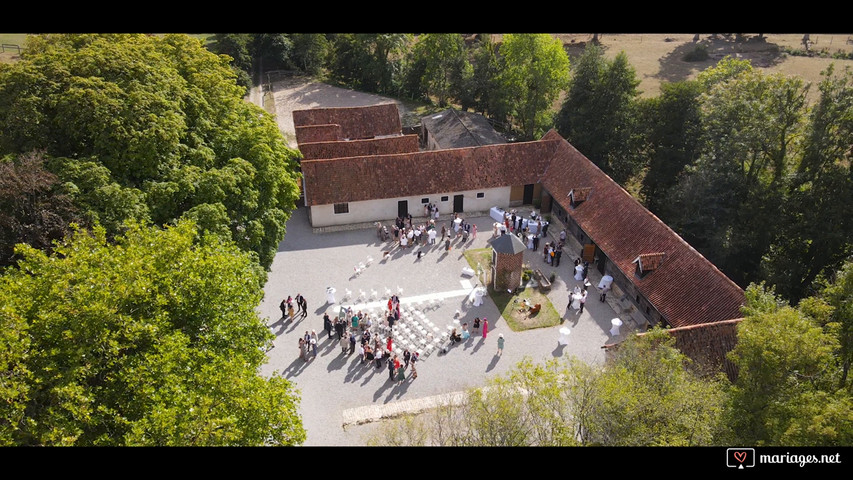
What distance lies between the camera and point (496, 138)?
147ft

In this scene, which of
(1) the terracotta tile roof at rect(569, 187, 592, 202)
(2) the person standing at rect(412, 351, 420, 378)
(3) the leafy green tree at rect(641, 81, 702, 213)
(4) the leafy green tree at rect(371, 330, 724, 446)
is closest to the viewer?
(4) the leafy green tree at rect(371, 330, 724, 446)

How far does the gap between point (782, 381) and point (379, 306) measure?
1859cm

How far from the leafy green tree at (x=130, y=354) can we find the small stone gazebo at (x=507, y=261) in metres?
15.3

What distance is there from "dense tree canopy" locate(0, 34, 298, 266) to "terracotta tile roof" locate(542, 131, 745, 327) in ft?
57.0

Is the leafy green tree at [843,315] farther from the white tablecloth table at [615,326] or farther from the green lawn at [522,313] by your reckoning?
the green lawn at [522,313]

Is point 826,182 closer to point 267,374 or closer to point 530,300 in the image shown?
point 530,300

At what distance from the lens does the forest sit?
48.6ft

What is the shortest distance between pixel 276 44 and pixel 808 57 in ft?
204

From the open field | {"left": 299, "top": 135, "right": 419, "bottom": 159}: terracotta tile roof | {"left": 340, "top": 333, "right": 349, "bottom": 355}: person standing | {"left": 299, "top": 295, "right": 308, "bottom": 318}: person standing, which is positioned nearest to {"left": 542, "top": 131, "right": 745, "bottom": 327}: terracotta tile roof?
{"left": 299, "top": 135, "right": 419, "bottom": 159}: terracotta tile roof

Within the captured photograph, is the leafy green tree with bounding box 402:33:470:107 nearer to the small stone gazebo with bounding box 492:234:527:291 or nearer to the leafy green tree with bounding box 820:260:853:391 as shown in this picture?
the small stone gazebo with bounding box 492:234:527:291

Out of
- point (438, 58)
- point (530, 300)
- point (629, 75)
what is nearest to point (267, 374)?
point (530, 300)

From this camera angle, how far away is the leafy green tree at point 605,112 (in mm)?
39656

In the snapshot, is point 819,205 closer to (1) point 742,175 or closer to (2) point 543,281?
(1) point 742,175

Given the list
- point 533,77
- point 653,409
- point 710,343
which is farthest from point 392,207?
point 653,409
